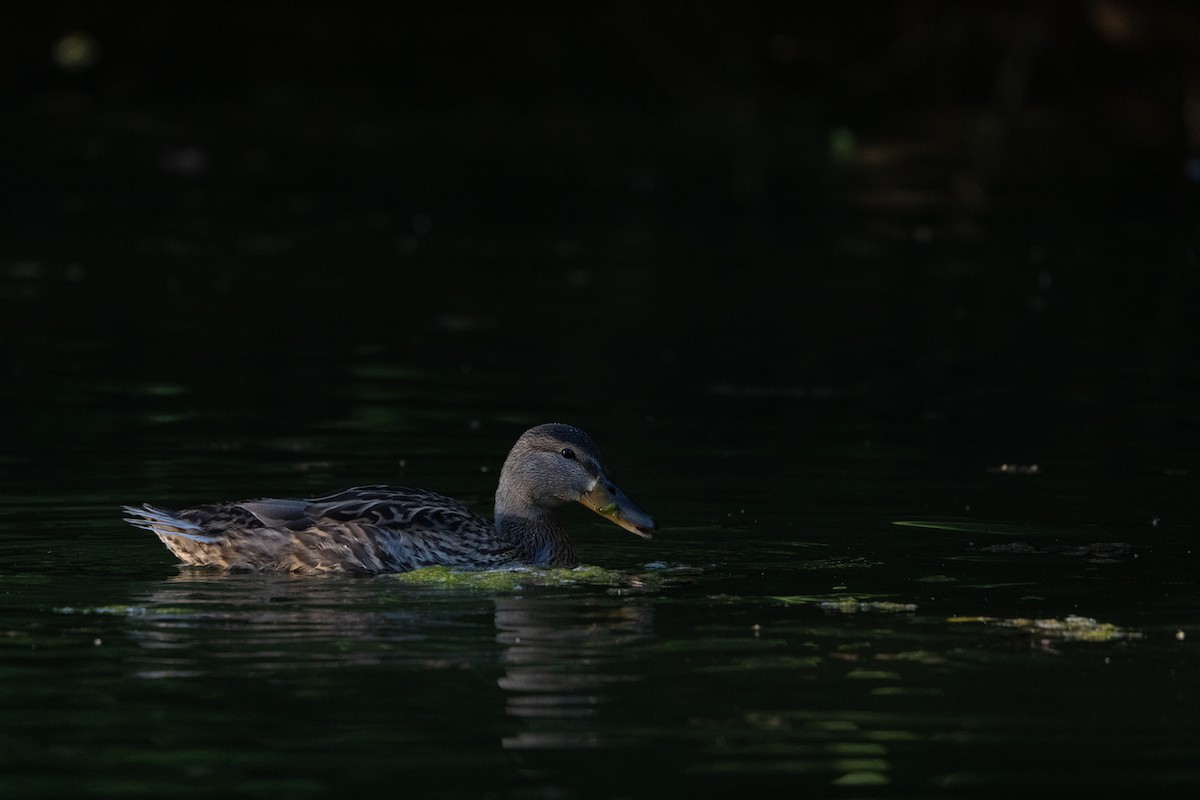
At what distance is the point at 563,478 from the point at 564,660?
2341 millimetres

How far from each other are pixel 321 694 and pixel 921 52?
2846cm

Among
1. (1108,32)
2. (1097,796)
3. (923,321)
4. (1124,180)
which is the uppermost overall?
(1108,32)

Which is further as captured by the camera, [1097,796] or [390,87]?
[390,87]

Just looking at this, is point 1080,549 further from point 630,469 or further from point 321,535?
point 321,535

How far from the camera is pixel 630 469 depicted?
41.2ft

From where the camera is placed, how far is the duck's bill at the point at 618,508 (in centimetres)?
1023

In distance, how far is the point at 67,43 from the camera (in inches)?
1485

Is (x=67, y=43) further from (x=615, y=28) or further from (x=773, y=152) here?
(x=773, y=152)

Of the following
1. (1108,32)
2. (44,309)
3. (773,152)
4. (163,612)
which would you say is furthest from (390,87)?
(163,612)

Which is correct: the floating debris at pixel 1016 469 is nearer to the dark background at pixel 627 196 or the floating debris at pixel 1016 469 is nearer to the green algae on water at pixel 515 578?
the dark background at pixel 627 196

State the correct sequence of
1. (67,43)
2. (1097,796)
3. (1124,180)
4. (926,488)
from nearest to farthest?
(1097,796), (926,488), (1124,180), (67,43)

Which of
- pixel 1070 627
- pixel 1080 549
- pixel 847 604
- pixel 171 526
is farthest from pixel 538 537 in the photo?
pixel 1070 627

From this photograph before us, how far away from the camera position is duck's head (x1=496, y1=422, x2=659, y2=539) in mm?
10328

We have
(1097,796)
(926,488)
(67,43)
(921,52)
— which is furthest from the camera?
(67,43)
